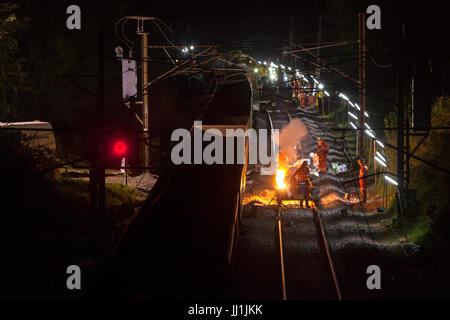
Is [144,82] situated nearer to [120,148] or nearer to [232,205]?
[120,148]

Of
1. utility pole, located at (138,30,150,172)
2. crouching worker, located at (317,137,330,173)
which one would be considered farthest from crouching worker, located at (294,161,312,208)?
utility pole, located at (138,30,150,172)

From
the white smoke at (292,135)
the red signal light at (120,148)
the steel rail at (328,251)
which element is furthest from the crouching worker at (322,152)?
the red signal light at (120,148)

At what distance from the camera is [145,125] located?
1047 inches

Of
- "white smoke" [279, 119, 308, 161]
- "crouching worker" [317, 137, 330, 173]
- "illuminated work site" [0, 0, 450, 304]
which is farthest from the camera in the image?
"white smoke" [279, 119, 308, 161]

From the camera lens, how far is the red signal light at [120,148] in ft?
52.5

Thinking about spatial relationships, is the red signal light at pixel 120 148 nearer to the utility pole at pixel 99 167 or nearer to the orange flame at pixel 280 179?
the utility pole at pixel 99 167

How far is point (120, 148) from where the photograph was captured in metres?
16.2

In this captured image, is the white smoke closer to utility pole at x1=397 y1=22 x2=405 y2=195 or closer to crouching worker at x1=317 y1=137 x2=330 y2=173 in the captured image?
crouching worker at x1=317 y1=137 x2=330 y2=173

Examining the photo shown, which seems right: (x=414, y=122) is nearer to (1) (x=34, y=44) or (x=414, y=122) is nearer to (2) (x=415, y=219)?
(2) (x=415, y=219)

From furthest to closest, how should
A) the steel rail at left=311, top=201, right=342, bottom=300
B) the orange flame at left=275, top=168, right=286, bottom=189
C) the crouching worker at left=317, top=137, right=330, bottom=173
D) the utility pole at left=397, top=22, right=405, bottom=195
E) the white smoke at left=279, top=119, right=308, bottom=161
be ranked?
1. the white smoke at left=279, top=119, right=308, bottom=161
2. the crouching worker at left=317, top=137, right=330, bottom=173
3. the orange flame at left=275, top=168, right=286, bottom=189
4. the utility pole at left=397, top=22, right=405, bottom=195
5. the steel rail at left=311, top=201, right=342, bottom=300

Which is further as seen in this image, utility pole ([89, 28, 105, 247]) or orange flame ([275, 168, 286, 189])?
orange flame ([275, 168, 286, 189])

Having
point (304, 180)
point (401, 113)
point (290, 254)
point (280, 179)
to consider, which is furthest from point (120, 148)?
point (401, 113)

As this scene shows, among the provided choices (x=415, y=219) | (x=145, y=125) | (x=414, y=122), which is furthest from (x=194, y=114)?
(x=415, y=219)

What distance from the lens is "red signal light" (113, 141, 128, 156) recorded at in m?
16.0
